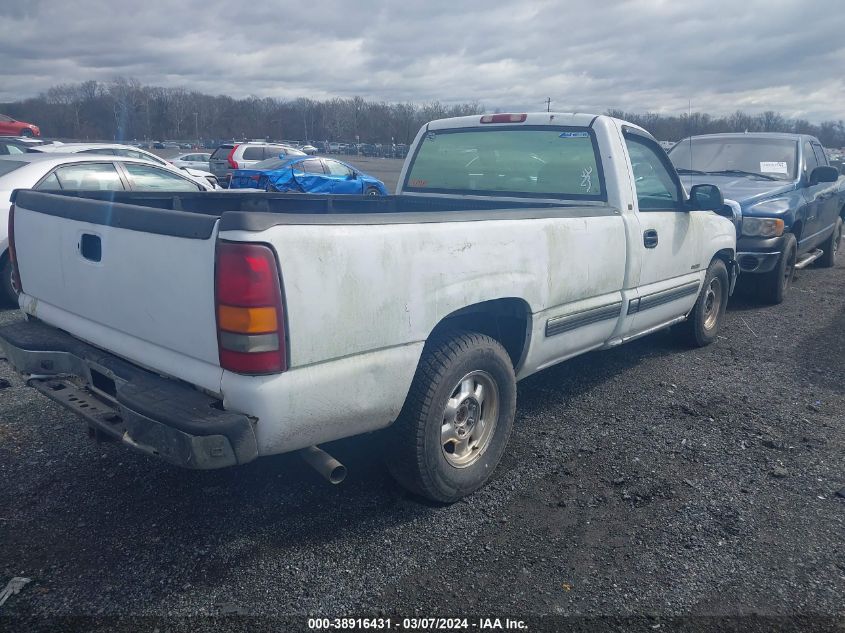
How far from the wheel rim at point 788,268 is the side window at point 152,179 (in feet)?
23.9

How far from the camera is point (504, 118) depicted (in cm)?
473

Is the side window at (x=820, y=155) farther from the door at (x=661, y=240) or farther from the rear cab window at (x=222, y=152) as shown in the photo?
the rear cab window at (x=222, y=152)

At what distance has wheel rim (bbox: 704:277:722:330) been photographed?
5884 millimetres

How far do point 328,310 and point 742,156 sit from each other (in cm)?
799

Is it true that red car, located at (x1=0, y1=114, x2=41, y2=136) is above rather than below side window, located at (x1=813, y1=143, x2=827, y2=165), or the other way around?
above

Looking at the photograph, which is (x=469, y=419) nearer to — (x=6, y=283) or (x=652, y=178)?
(x=652, y=178)

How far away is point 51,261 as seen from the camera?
3.18 metres

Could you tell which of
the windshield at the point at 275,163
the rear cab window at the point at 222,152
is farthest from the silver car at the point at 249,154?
the windshield at the point at 275,163

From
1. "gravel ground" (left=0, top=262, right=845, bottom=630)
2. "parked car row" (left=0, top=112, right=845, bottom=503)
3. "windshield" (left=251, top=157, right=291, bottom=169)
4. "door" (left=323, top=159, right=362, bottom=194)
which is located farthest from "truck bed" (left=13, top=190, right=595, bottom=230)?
"windshield" (left=251, top=157, right=291, bottom=169)

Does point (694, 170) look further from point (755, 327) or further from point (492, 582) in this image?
point (492, 582)

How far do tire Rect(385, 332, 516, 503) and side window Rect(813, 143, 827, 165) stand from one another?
27.3 ft

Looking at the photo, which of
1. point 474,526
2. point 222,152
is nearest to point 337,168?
point 222,152

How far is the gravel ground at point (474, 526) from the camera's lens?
8.42ft

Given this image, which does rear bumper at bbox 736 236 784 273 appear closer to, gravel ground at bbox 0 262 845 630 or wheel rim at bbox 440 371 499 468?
gravel ground at bbox 0 262 845 630
